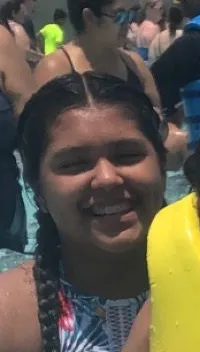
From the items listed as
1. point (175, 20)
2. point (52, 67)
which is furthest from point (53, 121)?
point (175, 20)

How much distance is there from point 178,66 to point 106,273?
2019 millimetres

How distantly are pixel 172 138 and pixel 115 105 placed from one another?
1.78 m

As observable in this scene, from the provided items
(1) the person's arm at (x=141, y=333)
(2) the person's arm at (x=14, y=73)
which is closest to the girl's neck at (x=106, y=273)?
(1) the person's arm at (x=141, y=333)

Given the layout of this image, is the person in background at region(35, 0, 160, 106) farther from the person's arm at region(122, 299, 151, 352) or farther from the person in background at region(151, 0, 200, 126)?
the person's arm at region(122, 299, 151, 352)

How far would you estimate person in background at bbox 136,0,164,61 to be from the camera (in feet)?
36.7

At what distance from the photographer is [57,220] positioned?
178cm

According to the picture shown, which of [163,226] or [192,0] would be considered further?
[192,0]

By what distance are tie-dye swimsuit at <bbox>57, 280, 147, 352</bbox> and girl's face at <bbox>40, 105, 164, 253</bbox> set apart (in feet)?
0.42

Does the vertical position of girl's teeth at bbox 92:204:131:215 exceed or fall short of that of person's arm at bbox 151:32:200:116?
it exceeds it

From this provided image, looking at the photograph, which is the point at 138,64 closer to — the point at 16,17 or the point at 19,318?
the point at 19,318

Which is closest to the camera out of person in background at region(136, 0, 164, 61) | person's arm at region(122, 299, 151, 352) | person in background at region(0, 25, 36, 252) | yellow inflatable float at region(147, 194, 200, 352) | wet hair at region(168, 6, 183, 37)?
yellow inflatable float at region(147, 194, 200, 352)

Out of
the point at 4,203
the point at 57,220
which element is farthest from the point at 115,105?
the point at 4,203

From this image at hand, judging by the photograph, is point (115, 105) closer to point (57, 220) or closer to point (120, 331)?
point (57, 220)

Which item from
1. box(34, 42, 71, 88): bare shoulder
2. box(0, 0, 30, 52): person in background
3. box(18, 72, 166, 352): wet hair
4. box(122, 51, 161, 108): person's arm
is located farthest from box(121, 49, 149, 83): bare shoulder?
box(0, 0, 30, 52): person in background
